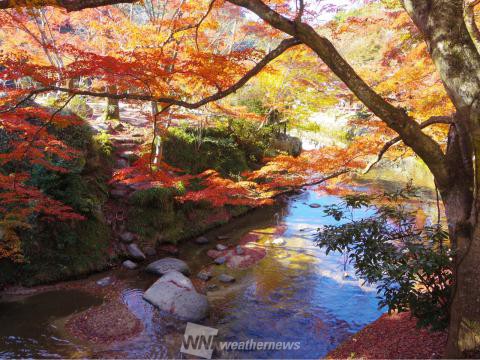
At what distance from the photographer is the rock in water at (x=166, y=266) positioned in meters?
8.08

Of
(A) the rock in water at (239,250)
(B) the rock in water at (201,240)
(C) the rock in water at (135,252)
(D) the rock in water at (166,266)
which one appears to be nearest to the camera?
(D) the rock in water at (166,266)

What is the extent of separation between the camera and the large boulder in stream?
21.3 feet

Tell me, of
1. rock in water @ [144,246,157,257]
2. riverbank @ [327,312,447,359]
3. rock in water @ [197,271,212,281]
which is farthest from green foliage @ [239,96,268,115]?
riverbank @ [327,312,447,359]

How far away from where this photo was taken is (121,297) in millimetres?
7121

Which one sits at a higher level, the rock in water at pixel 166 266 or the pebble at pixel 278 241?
the pebble at pixel 278 241

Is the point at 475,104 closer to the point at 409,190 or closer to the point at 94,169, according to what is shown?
the point at 409,190

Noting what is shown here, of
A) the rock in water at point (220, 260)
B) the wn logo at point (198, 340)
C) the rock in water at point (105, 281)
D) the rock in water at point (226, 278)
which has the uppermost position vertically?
the rock in water at point (220, 260)

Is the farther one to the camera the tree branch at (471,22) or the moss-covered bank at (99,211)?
Result: the moss-covered bank at (99,211)

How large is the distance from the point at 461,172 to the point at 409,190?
1058 mm

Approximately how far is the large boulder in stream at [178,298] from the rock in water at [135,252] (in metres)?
1.70

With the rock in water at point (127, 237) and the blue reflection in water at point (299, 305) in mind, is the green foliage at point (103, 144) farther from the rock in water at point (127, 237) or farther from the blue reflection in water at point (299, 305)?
the blue reflection in water at point (299, 305)

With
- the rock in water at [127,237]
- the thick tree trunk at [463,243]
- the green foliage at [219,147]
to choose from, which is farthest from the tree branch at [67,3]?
the green foliage at [219,147]

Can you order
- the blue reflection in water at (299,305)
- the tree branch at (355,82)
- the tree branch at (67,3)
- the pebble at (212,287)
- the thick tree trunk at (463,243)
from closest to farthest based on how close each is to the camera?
the tree branch at (67,3) → the thick tree trunk at (463,243) → the tree branch at (355,82) → the blue reflection in water at (299,305) → the pebble at (212,287)

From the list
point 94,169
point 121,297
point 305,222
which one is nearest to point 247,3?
point 121,297
